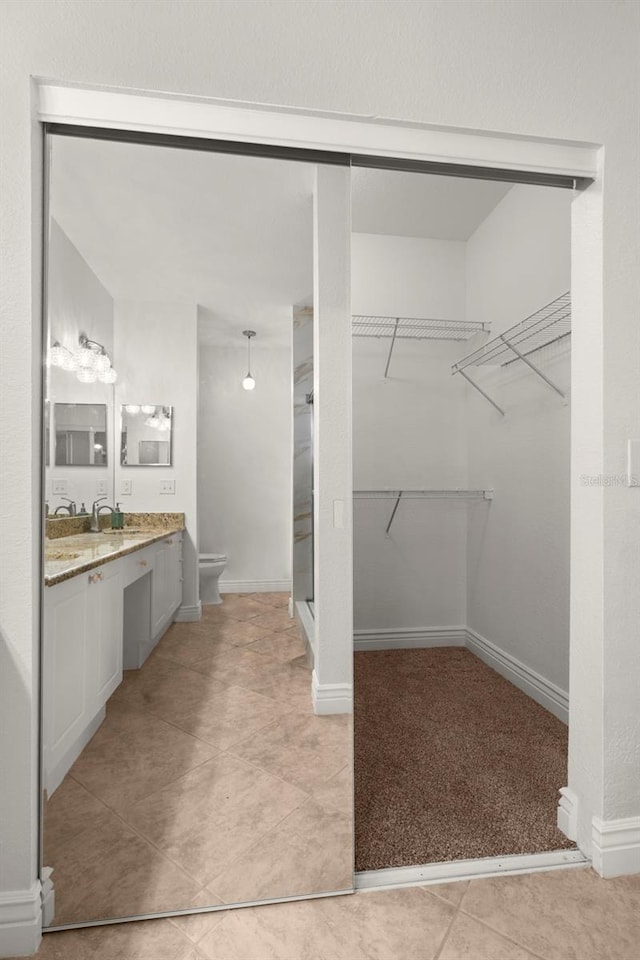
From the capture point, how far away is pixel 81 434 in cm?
132

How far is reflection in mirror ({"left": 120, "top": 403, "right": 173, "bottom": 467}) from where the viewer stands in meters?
1.36

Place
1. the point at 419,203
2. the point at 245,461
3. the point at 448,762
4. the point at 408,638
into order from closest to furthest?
the point at 245,461 < the point at 419,203 < the point at 448,762 < the point at 408,638

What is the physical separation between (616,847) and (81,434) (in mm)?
2016

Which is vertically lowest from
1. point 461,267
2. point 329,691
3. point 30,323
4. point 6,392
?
point 329,691

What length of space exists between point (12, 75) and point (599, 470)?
1958 mm

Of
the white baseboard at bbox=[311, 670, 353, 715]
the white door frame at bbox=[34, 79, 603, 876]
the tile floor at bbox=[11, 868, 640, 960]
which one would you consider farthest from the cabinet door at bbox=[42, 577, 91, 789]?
the white door frame at bbox=[34, 79, 603, 876]

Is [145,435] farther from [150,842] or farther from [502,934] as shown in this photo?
[502,934]

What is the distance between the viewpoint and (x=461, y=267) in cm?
205

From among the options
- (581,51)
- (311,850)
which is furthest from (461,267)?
(311,850)

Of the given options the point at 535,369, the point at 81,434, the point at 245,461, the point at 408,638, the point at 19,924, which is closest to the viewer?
the point at 19,924

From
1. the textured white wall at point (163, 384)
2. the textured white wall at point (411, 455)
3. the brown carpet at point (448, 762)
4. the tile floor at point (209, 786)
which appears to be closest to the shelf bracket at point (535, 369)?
the textured white wall at point (411, 455)

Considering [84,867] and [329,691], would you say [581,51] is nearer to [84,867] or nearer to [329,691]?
[329,691]

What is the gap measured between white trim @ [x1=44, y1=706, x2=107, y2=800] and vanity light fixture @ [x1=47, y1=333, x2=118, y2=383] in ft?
3.07

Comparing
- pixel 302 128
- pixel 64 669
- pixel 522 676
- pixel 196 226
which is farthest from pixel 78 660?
pixel 522 676
